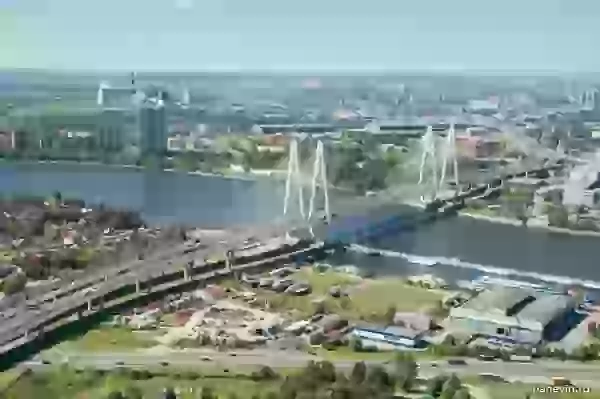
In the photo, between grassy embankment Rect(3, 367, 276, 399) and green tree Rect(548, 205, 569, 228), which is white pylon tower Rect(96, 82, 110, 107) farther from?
green tree Rect(548, 205, 569, 228)

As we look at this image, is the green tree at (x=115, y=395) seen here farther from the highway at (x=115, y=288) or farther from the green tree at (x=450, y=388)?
the green tree at (x=450, y=388)

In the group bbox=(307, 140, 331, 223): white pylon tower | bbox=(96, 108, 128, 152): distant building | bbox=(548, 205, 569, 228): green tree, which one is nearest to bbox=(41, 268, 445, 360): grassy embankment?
bbox=(307, 140, 331, 223): white pylon tower

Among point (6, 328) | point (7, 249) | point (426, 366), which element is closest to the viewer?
point (426, 366)

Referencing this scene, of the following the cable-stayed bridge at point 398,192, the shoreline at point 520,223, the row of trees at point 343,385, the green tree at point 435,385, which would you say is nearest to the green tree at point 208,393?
the row of trees at point 343,385

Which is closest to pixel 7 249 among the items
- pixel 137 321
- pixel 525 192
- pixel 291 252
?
pixel 137 321

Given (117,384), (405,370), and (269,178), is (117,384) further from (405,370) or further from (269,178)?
(269,178)

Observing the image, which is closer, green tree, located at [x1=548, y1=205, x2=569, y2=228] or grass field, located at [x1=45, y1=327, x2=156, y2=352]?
grass field, located at [x1=45, y1=327, x2=156, y2=352]

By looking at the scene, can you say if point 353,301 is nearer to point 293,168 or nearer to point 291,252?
point 291,252
